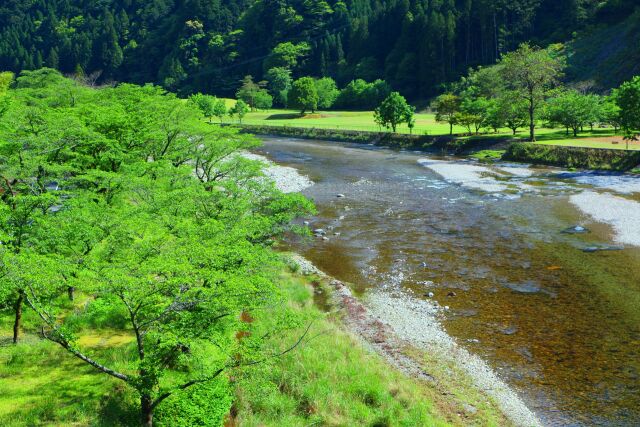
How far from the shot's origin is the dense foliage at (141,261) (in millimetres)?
12508

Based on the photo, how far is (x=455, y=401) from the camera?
15.7 m

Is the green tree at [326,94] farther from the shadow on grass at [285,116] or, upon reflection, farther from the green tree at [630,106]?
the green tree at [630,106]

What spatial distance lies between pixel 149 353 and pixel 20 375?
6.09 meters

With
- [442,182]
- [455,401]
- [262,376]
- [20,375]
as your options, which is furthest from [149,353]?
[442,182]

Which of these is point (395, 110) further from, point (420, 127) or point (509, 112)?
point (509, 112)

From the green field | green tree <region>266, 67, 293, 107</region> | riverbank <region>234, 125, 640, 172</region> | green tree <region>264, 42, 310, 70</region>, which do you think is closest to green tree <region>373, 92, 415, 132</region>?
riverbank <region>234, 125, 640, 172</region>

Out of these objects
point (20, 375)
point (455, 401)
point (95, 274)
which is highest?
point (95, 274)

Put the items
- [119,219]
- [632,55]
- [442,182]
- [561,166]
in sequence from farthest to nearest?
1. [632,55]
2. [561,166]
3. [442,182]
4. [119,219]

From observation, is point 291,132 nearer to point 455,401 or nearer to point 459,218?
point 459,218

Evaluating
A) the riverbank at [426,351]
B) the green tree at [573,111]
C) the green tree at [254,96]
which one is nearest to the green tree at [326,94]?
the green tree at [254,96]

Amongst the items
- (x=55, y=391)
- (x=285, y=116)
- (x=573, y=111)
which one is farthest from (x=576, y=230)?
(x=285, y=116)

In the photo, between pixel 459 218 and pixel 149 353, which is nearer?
pixel 149 353

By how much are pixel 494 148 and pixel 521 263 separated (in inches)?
1833

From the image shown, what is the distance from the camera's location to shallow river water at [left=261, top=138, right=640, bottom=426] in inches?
667
